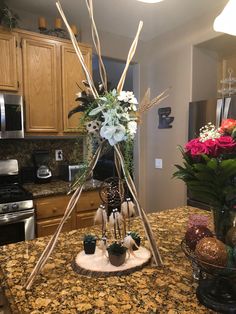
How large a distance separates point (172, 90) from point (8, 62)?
1.84m

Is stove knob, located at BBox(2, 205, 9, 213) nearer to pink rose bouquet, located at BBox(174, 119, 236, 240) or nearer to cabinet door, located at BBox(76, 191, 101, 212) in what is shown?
cabinet door, located at BBox(76, 191, 101, 212)

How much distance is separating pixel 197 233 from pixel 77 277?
1.48ft

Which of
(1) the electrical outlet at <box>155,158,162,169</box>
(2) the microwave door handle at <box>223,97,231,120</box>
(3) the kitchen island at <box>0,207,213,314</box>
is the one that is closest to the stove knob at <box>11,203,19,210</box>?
(3) the kitchen island at <box>0,207,213,314</box>

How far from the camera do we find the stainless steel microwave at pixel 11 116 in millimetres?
2184

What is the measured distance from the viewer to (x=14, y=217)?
2.06 m

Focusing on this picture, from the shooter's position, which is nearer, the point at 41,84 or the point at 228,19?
the point at 228,19

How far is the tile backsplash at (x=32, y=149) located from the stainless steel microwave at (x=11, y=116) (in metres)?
0.45

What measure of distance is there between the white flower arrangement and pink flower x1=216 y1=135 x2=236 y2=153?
0.98 feet

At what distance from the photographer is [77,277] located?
884 millimetres

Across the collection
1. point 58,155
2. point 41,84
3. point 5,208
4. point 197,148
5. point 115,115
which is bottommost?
point 5,208

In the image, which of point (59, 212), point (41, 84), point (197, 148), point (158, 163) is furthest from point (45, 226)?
point (197, 148)

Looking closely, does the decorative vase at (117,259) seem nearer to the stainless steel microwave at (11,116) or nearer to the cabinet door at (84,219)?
the cabinet door at (84,219)

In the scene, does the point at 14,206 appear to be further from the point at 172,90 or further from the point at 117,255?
the point at 172,90

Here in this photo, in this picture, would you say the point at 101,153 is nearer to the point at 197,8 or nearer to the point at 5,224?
the point at 5,224
